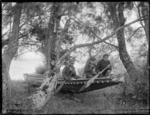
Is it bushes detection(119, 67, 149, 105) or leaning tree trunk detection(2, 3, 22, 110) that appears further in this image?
leaning tree trunk detection(2, 3, 22, 110)

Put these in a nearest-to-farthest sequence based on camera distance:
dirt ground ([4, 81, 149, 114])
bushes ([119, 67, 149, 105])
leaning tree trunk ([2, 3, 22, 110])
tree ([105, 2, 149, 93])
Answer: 1. dirt ground ([4, 81, 149, 114])
2. bushes ([119, 67, 149, 105])
3. leaning tree trunk ([2, 3, 22, 110])
4. tree ([105, 2, 149, 93])

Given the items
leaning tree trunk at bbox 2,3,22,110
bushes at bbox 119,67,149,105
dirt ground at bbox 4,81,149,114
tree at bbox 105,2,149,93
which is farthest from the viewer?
tree at bbox 105,2,149,93

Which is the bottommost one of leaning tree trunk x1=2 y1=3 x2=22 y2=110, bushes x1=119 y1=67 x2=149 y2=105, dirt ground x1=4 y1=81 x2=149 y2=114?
dirt ground x1=4 y1=81 x2=149 y2=114

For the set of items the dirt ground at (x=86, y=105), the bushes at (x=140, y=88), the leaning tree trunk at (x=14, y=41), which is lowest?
the dirt ground at (x=86, y=105)

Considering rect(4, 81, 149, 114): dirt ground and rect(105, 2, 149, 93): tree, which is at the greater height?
rect(105, 2, 149, 93): tree

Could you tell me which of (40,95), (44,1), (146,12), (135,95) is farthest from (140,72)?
(44,1)

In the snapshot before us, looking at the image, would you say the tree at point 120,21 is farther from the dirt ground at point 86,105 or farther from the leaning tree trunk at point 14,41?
the leaning tree trunk at point 14,41

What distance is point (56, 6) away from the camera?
7012mm

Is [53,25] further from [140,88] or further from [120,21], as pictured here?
[140,88]

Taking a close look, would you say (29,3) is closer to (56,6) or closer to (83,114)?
(56,6)

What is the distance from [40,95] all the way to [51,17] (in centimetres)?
260

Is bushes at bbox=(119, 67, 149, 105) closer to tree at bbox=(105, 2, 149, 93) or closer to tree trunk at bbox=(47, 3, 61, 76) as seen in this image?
tree at bbox=(105, 2, 149, 93)

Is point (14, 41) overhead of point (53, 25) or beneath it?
beneath

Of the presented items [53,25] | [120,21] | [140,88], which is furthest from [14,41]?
[140,88]
